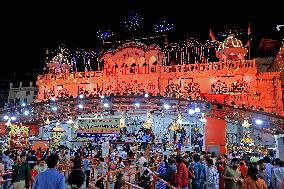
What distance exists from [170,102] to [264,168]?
35.5 ft

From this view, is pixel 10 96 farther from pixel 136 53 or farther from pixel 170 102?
pixel 170 102

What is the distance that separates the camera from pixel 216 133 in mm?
23172

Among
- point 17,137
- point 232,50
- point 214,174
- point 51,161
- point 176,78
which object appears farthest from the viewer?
point 176,78

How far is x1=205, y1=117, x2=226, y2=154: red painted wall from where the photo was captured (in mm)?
23094

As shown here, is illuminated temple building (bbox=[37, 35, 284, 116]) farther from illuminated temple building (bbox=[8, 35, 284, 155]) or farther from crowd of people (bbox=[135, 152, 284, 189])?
crowd of people (bbox=[135, 152, 284, 189])

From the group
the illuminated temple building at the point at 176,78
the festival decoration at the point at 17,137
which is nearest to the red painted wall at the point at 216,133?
the illuminated temple building at the point at 176,78

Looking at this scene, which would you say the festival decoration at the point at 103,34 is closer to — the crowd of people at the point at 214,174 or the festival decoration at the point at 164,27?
the festival decoration at the point at 164,27

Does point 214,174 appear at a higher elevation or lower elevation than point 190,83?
lower

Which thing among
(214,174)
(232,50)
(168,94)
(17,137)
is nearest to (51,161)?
(214,174)

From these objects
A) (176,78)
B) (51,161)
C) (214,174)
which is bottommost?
(214,174)

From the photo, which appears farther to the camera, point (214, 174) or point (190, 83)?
point (190, 83)

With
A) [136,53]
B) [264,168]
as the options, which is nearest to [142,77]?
[136,53]

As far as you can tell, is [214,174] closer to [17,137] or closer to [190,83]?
[190,83]

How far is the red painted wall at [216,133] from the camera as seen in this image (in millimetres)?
23094
